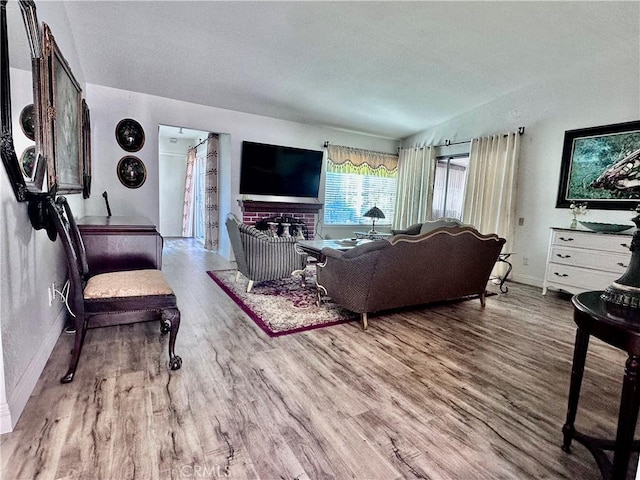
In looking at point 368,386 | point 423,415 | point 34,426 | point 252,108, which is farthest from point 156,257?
point 252,108

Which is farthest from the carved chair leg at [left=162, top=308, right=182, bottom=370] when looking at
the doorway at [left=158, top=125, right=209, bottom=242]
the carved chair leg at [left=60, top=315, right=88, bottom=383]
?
the doorway at [left=158, top=125, right=209, bottom=242]

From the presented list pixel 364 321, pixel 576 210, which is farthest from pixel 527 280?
pixel 364 321

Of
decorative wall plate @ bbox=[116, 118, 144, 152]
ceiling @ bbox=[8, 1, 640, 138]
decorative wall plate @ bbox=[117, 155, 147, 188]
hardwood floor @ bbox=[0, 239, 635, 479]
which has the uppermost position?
ceiling @ bbox=[8, 1, 640, 138]

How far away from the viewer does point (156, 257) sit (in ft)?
9.26

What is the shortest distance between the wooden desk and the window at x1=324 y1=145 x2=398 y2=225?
13.9ft

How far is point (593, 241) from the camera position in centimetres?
377

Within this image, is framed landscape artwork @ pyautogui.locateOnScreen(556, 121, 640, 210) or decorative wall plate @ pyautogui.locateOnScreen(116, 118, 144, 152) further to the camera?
decorative wall plate @ pyautogui.locateOnScreen(116, 118, 144, 152)

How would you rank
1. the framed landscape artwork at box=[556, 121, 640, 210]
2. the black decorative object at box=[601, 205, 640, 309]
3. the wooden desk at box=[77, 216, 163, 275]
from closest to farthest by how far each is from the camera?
the black decorative object at box=[601, 205, 640, 309] < the wooden desk at box=[77, 216, 163, 275] < the framed landscape artwork at box=[556, 121, 640, 210]

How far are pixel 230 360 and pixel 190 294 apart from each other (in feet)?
5.44

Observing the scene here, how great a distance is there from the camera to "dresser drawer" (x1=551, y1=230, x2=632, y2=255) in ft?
11.6

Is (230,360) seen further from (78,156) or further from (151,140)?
(151,140)

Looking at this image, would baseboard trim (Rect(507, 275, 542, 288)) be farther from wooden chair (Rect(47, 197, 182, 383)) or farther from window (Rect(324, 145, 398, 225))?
wooden chair (Rect(47, 197, 182, 383))

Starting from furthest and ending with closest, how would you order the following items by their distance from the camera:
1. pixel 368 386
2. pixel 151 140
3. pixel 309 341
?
pixel 151 140 < pixel 309 341 < pixel 368 386

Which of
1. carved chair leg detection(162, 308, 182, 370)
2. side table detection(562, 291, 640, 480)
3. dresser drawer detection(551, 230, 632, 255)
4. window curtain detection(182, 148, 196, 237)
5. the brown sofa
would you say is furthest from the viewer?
window curtain detection(182, 148, 196, 237)
